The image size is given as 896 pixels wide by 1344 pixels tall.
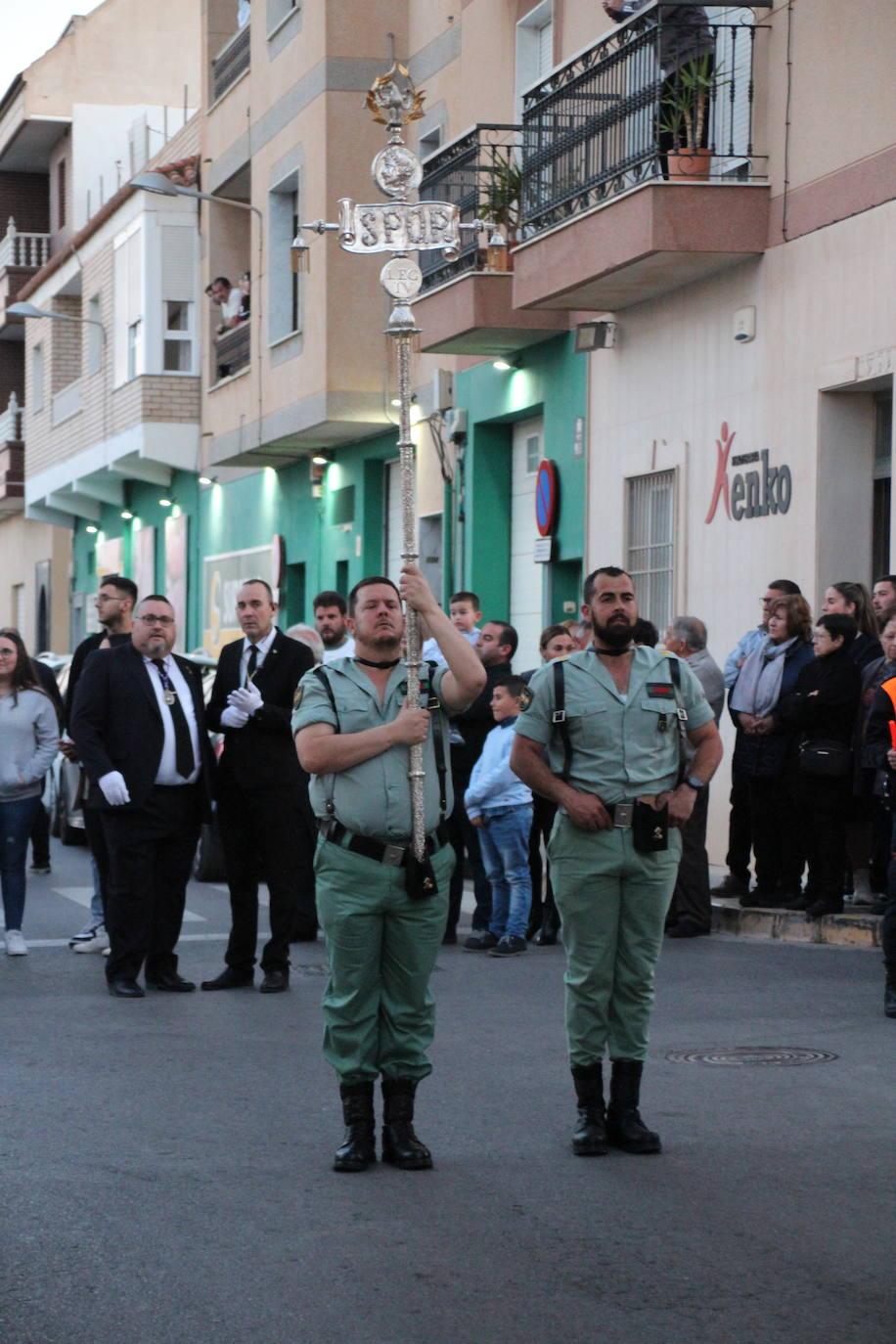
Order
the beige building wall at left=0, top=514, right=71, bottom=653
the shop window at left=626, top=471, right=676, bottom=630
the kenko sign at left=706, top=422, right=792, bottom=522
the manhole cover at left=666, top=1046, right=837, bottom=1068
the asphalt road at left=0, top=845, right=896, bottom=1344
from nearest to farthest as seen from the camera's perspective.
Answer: the asphalt road at left=0, top=845, right=896, bottom=1344 → the manhole cover at left=666, top=1046, right=837, bottom=1068 → the kenko sign at left=706, top=422, right=792, bottom=522 → the shop window at left=626, top=471, right=676, bottom=630 → the beige building wall at left=0, top=514, right=71, bottom=653

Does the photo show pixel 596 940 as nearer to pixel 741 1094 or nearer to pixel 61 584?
pixel 741 1094

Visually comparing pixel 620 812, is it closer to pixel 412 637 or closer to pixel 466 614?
pixel 412 637

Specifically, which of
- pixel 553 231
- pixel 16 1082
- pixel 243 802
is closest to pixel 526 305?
pixel 553 231

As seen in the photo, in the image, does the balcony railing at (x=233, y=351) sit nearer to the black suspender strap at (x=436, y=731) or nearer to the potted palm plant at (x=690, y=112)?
the potted palm plant at (x=690, y=112)

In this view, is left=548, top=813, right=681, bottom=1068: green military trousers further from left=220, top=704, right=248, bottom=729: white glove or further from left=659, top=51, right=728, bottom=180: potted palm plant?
left=659, top=51, right=728, bottom=180: potted palm plant

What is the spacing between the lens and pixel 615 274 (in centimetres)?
1789

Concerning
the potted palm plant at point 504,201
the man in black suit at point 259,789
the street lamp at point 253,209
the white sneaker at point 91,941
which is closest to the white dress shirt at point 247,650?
the man in black suit at point 259,789

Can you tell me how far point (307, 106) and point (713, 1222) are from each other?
21215 millimetres

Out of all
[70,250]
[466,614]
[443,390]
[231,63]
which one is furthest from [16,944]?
[70,250]

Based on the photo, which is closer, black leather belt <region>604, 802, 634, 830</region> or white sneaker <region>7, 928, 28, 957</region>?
black leather belt <region>604, 802, 634, 830</region>

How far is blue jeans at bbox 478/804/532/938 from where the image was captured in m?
12.8

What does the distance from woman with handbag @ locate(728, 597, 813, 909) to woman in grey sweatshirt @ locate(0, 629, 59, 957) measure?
163 inches

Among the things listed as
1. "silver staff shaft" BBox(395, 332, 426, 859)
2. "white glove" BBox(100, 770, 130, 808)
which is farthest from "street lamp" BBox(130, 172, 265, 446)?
"silver staff shaft" BBox(395, 332, 426, 859)

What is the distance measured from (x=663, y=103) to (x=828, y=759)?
704cm
